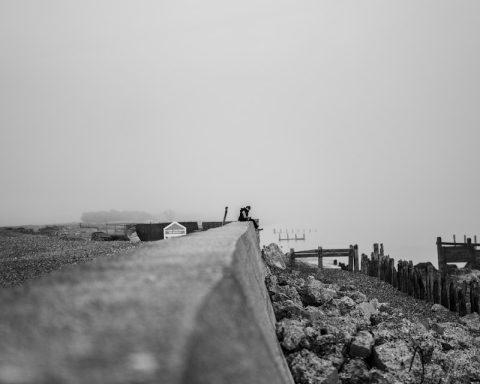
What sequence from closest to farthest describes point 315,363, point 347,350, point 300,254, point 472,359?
point 315,363 → point 347,350 → point 472,359 → point 300,254

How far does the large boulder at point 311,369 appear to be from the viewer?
3180mm

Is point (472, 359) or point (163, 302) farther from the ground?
point (163, 302)

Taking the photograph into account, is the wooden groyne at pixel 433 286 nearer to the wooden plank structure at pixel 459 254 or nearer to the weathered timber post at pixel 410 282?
the weathered timber post at pixel 410 282

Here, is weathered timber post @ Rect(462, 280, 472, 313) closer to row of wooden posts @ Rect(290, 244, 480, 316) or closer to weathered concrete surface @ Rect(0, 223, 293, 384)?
row of wooden posts @ Rect(290, 244, 480, 316)

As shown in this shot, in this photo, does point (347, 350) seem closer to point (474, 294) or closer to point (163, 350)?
point (163, 350)

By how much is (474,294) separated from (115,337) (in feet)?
40.5

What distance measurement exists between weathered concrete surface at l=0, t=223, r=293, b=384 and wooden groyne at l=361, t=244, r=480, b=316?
1180 centimetres

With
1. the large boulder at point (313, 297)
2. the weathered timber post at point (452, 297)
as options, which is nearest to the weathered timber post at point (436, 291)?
the weathered timber post at point (452, 297)

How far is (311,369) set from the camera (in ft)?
10.8

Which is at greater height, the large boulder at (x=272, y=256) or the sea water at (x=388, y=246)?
the large boulder at (x=272, y=256)

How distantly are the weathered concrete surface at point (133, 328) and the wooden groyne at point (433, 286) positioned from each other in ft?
38.7

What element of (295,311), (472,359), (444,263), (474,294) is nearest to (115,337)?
(295,311)

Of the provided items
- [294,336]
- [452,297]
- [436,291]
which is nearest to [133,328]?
[294,336]

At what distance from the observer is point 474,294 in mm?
11156
